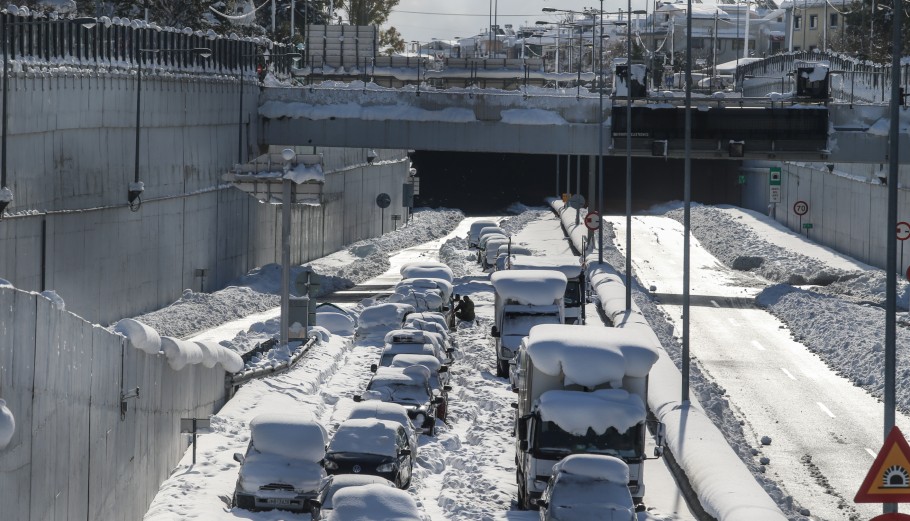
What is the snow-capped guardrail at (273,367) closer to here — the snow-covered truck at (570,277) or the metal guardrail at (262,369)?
the metal guardrail at (262,369)

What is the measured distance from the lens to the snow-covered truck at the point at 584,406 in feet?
69.5

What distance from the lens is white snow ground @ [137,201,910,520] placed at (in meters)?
→ 22.1

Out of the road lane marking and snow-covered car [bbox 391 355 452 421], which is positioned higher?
snow-covered car [bbox 391 355 452 421]

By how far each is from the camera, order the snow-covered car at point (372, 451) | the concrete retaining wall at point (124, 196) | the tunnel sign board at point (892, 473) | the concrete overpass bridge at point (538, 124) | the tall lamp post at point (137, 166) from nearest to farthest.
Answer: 1. the tunnel sign board at point (892, 473)
2. the snow-covered car at point (372, 451)
3. the concrete retaining wall at point (124, 196)
4. the tall lamp post at point (137, 166)
5. the concrete overpass bridge at point (538, 124)

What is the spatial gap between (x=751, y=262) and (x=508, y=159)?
183 feet

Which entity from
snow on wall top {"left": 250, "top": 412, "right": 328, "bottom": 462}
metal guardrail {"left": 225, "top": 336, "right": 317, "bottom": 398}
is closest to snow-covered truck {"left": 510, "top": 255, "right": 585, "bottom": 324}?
metal guardrail {"left": 225, "top": 336, "right": 317, "bottom": 398}

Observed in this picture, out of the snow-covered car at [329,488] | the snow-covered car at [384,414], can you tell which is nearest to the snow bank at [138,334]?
the snow-covered car at [329,488]

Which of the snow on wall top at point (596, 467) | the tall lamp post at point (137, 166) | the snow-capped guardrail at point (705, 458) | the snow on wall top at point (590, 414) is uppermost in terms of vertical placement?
the tall lamp post at point (137, 166)

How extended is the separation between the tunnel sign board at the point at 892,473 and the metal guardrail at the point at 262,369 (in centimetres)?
1741

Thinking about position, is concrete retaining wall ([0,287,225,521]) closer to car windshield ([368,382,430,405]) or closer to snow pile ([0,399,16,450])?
snow pile ([0,399,16,450])

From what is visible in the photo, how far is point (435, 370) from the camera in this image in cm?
3033

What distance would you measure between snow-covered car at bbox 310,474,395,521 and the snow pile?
7286 millimetres

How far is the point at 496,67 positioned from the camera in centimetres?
10231

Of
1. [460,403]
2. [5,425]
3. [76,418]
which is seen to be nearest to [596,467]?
[76,418]
